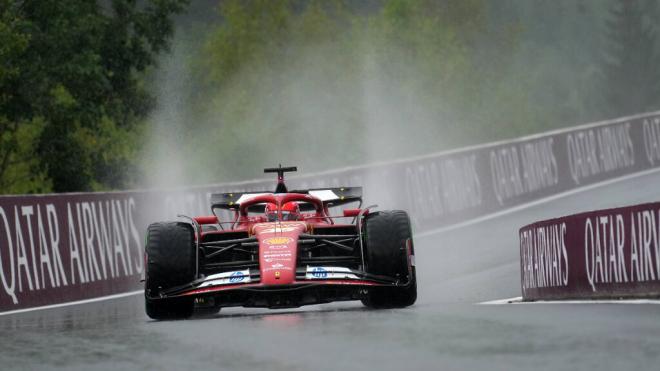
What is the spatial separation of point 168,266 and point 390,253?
2.12 meters

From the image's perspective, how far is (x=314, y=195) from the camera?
1730cm

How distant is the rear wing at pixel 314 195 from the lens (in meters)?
17.1

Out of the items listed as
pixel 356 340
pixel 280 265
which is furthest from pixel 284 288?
pixel 356 340

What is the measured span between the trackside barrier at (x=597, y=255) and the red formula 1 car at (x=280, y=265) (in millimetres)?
1695

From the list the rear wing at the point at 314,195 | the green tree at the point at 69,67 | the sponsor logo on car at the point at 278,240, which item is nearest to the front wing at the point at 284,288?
the sponsor logo on car at the point at 278,240

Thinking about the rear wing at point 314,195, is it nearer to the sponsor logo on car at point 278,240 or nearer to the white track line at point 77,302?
the sponsor logo on car at point 278,240

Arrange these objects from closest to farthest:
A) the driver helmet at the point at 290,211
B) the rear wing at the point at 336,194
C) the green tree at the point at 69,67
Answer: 1. the driver helmet at the point at 290,211
2. the rear wing at the point at 336,194
3. the green tree at the point at 69,67

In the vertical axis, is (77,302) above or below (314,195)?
below

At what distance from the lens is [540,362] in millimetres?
8852

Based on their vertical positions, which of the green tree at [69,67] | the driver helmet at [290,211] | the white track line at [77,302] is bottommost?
the white track line at [77,302]

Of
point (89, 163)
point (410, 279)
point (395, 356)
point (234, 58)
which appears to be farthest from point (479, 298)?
point (234, 58)

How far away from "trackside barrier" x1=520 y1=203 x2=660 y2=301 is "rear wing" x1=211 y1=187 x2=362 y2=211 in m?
2.05

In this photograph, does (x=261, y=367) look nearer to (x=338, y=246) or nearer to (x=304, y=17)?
(x=338, y=246)

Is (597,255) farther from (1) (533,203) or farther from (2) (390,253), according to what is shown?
(1) (533,203)
